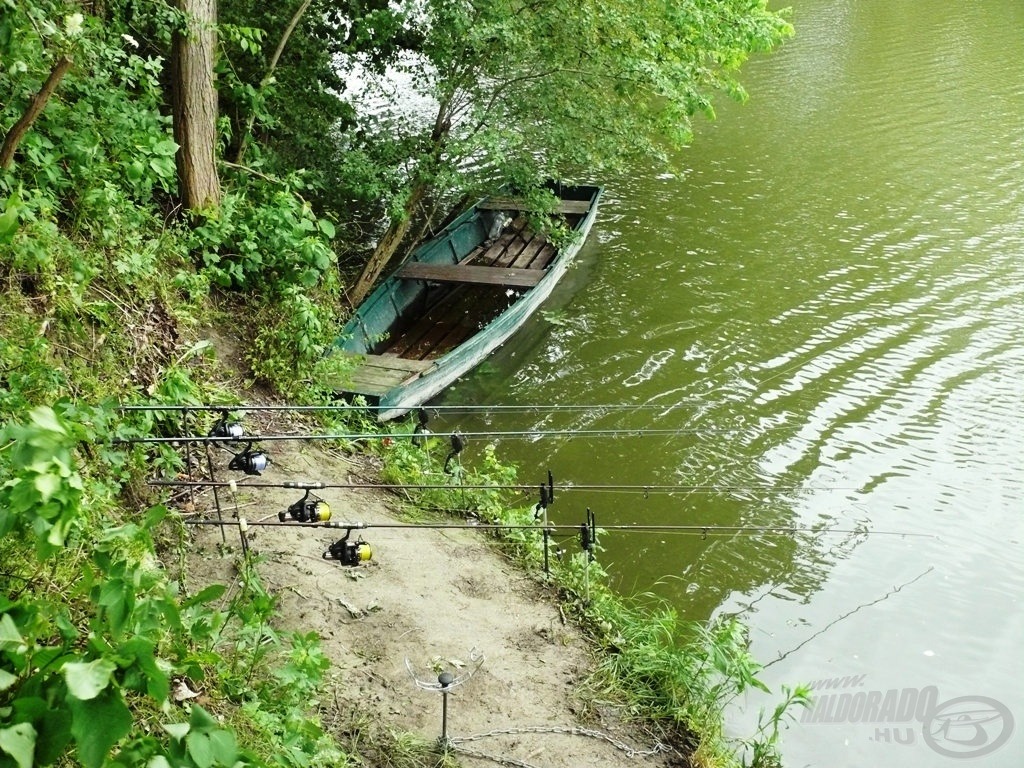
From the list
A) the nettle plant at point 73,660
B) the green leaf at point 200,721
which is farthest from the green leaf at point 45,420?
the green leaf at point 200,721

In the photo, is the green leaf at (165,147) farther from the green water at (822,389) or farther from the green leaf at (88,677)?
the green leaf at (88,677)

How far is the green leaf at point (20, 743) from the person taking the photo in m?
1.89

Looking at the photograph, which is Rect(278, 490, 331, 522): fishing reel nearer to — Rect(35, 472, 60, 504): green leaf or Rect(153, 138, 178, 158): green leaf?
Rect(35, 472, 60, 504): green leaf

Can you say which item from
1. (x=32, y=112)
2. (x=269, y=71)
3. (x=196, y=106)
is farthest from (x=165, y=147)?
(x=269, y=71)

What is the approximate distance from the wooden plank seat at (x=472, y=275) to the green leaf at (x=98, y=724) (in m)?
9.23

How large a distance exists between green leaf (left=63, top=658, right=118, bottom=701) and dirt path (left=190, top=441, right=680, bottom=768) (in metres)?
2.98

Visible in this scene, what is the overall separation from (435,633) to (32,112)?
4078mm

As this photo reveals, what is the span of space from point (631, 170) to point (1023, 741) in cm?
1187

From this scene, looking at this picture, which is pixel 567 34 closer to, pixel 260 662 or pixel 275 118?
pixel 275 118

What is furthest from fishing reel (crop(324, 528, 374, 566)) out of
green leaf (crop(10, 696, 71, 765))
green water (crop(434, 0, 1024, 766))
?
green leaf (crop(10, 696, 71, 765))

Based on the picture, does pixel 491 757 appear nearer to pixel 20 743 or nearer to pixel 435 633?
pixel 435 633

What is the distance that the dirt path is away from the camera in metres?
4.95

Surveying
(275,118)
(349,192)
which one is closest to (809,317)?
(349,192)

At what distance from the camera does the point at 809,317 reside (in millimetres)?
→ 11477
